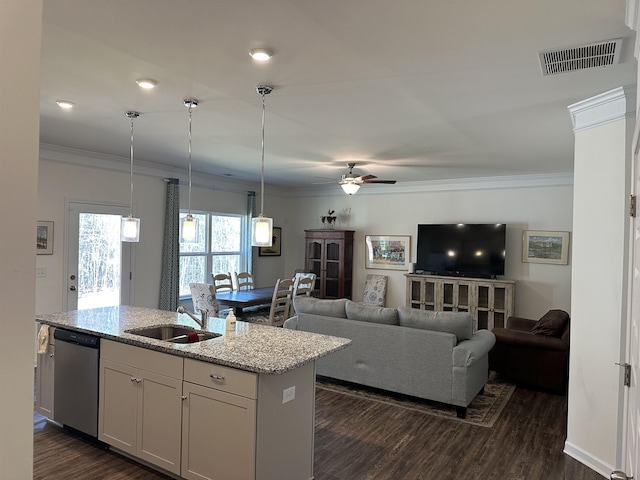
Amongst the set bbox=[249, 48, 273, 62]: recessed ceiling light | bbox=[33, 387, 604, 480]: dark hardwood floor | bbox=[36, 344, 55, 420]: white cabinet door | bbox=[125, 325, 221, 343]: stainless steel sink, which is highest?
bbox=[249, 48, 273, 62]: recessed ceiling light

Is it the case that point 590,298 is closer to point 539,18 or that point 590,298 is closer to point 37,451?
point 539,18

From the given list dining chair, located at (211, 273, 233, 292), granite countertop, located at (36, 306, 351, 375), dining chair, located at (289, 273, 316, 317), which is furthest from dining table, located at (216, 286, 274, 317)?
granite countertop, located at (36, 306, 351, 375)

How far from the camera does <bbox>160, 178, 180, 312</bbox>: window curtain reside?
21.8 ft

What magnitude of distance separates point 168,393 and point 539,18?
2.98 metres

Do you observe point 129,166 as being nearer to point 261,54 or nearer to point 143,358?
point 143,358

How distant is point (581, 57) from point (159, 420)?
3.40m

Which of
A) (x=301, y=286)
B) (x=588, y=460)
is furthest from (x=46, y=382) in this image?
(x=588, y=460)

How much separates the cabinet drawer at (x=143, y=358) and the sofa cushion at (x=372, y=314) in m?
2.16

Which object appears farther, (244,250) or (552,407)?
(244,250)

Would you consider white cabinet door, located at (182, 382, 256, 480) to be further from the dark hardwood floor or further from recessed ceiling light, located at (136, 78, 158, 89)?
recessed ceiling light, located at (136, 78, 158, 89)

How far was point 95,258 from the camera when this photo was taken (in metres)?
5.82

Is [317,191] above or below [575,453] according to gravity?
above

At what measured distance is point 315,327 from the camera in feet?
15.2

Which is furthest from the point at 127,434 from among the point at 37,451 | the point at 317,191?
the point at 317,191
